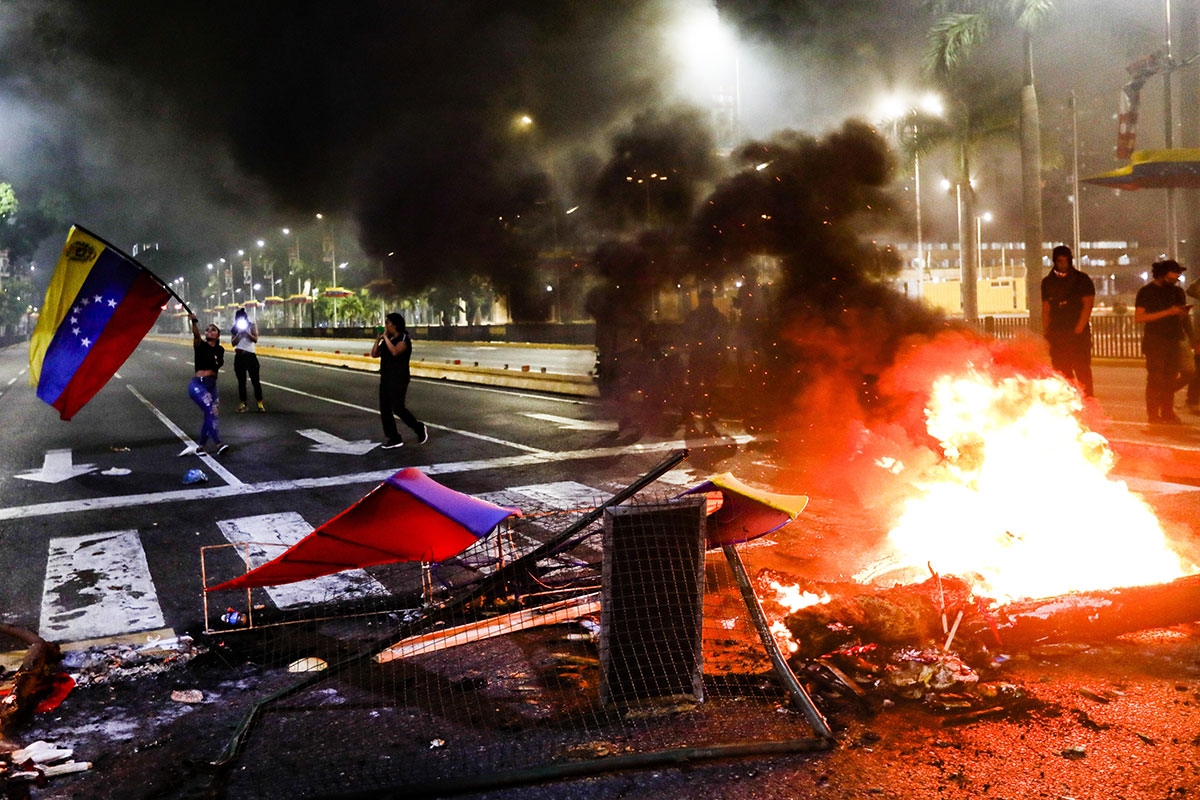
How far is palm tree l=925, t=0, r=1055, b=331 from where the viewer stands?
25.0 meters

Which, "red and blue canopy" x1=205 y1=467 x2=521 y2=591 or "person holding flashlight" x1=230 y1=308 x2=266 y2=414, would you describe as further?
"person holding flashlight" x1=230 y1=308 x2=266 y2=414

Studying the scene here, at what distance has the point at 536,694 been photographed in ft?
12.9

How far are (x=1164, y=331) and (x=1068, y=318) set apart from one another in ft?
4.42

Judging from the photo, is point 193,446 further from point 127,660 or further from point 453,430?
point 127,660

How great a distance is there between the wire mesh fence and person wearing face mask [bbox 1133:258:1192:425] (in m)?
8.42

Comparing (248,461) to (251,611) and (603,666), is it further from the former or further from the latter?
(603,666)

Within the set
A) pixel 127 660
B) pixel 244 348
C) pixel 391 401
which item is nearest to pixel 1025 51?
pixel 244 348

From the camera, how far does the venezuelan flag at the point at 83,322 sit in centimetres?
665

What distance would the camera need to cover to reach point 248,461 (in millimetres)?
10664

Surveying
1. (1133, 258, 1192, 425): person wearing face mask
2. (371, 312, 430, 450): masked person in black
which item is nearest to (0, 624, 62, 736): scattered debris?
(371, 312, 430, 450): masked person in black

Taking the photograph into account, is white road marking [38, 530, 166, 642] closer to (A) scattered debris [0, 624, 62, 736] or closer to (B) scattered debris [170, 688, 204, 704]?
(A) scattered debris [0, 624, 62, 736]

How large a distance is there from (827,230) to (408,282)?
12.6 meters

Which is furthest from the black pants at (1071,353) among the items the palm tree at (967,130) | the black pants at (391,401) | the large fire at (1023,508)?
the palm tree at (967,130)

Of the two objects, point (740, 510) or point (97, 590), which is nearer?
point (740, 510)
